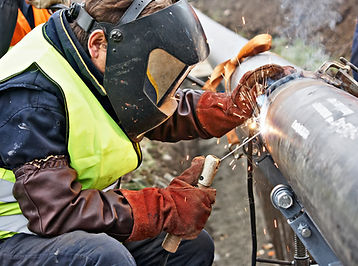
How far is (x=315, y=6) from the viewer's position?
672 cm

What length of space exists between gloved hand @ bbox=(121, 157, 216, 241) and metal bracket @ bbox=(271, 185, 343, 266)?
0.36 meters

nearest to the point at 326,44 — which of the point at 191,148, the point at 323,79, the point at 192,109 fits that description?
the point at 191,148

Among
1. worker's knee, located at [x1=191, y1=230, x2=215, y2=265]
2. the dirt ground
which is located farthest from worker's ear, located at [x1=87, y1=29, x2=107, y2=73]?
the dirt ground

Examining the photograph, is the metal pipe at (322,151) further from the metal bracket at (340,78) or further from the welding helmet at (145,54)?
the welding helmet at (145,54)

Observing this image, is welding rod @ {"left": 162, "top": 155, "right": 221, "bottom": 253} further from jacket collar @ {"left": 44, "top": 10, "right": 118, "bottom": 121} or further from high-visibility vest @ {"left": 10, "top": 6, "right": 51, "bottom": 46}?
high-visibility vest @ {"left": 10, "top": 6, "right": 51, "bottom": 46}

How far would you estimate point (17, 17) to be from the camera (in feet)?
11.8

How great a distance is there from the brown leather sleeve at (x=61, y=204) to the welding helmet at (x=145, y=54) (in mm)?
383

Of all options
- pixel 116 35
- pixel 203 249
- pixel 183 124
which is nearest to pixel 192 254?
pixel 203 249

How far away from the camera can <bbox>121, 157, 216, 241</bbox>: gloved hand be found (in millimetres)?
2348

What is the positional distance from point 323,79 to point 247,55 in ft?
3.32

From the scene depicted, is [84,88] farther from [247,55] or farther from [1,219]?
[247,55]

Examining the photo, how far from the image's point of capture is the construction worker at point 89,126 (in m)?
2.22

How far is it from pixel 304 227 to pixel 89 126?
980 millimetres

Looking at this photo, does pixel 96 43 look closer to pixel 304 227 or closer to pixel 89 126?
pixel 89 126
